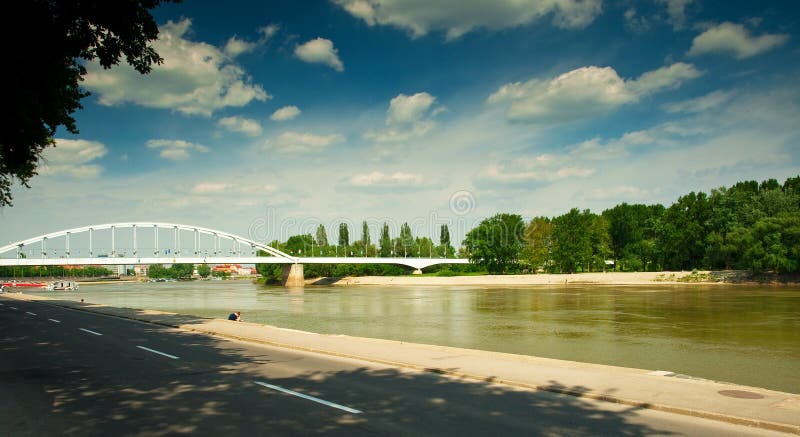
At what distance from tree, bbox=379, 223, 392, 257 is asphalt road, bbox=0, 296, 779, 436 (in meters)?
155

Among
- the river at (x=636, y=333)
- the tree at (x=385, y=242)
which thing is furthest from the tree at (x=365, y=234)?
the river at (x=636, y=333)

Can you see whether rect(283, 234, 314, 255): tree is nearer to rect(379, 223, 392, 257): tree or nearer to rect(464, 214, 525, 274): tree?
rect(379, 223, 392, 257): tree

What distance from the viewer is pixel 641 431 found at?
7828 mm

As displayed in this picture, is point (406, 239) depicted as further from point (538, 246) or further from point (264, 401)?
point (264, 401)

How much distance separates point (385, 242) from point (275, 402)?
160949 millimetres

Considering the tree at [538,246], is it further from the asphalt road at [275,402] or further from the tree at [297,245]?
the asphalt road at [275,402]

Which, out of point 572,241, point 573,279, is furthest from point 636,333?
point 572,241

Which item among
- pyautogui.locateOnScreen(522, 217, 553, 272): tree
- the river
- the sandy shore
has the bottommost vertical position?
the sandy shore

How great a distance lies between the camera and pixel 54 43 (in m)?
12.7

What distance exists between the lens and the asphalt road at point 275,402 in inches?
314

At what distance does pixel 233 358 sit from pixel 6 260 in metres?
115

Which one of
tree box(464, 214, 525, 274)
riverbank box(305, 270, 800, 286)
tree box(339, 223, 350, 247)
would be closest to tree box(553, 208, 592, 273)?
riverbank box(305, 270, 800, 286)

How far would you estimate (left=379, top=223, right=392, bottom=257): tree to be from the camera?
558ft

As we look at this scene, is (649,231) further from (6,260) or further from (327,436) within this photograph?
(6,260)
